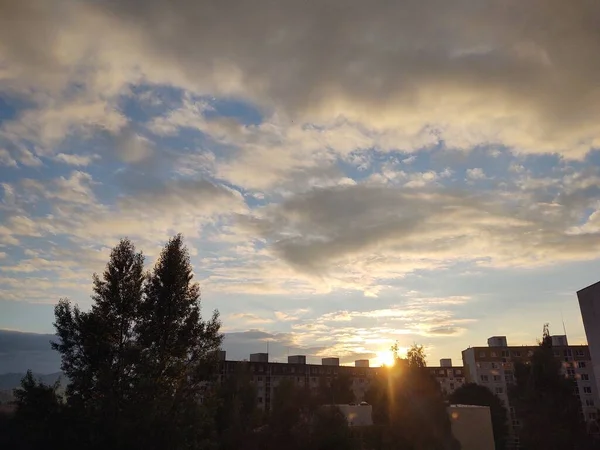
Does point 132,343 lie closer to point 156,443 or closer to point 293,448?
point 156,443

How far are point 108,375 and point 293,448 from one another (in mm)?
32728

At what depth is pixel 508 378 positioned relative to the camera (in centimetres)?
11419

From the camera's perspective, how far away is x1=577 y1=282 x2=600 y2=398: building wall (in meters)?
38.5

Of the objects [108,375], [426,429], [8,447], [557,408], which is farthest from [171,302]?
[557,408]

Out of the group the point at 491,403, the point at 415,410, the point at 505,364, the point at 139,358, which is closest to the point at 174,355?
the point at 139,358

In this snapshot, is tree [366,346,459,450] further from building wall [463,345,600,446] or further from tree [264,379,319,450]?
building wall [463,345,600,446]

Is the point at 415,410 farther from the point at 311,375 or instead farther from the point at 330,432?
the point at 311,375

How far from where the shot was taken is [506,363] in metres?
117

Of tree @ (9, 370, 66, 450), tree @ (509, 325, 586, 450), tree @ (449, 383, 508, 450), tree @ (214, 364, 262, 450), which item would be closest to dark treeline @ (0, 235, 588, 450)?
tree @ (9, 370, 66, 450)

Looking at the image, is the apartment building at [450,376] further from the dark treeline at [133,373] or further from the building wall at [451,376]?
the dark treeline at [133,373]

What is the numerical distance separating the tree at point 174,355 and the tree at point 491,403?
65.3 meters

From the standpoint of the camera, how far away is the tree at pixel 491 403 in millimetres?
77875

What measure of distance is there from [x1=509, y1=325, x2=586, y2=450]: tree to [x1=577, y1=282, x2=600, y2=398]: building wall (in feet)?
54.1

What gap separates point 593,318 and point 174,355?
34.7 meters
